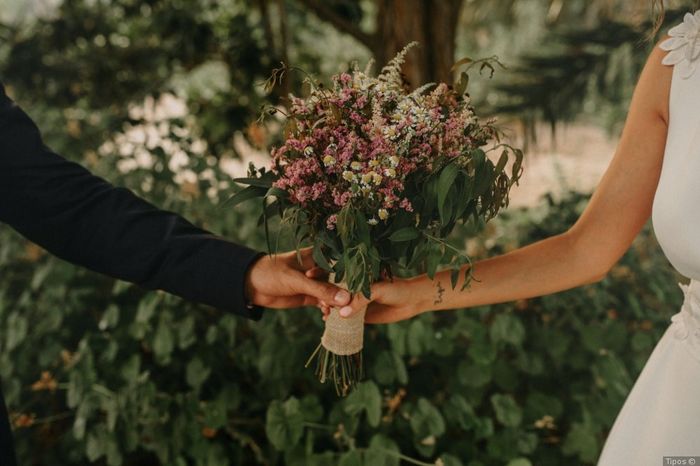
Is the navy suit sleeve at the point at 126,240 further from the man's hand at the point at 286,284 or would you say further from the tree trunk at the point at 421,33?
the tree trunk at the point at 421,33

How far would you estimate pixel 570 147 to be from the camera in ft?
38.8

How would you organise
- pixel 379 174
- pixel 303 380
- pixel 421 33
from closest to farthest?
1. pixel 379 174
2. pixel 303 380
3. pixel 421 33

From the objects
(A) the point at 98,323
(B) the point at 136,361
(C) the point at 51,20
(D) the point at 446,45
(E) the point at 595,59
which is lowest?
(B) the point at 136,361

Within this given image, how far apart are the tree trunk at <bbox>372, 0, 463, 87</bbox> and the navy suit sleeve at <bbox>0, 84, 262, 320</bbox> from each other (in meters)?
1.64

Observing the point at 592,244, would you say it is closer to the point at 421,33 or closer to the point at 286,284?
the point at 286,284

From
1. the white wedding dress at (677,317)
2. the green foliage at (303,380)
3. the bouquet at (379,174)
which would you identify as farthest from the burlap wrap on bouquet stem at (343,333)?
the green foliage at (303,380)

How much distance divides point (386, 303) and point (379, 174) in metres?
0.35

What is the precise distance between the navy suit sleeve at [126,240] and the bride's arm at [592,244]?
0.85 feet

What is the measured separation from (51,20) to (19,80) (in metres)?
0.35

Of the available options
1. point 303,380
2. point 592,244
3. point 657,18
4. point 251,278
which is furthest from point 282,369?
point 657,18

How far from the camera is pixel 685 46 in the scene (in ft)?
4.48

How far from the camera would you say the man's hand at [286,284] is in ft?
4.89

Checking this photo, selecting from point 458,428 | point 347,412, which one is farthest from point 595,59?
point 347,412

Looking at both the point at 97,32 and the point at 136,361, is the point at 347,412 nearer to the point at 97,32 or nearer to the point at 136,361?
the point at 136,361
